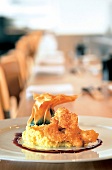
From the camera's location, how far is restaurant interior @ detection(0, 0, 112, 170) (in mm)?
923

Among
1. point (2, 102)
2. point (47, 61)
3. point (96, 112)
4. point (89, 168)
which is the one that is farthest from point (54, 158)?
point (47, 61)

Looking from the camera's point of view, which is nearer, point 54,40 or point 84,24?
point 54,40

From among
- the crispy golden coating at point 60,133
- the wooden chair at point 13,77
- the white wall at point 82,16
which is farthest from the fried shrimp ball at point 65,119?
the white wall at point 82,16

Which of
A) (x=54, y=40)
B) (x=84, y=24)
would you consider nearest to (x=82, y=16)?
(x=84, y=24)

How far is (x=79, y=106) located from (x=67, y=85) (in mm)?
327

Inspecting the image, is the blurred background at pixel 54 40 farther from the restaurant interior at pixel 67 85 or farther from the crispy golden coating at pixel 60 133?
the crispy golden coating at pixel 60 133

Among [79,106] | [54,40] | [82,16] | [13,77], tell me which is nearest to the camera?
[79,106]

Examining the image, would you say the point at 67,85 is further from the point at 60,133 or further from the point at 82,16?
the point at 82,16

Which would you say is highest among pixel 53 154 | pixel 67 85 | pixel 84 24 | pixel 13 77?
pixel 53 154

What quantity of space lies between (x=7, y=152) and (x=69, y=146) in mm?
136

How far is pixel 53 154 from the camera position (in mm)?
913

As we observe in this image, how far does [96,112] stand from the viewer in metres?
1.54

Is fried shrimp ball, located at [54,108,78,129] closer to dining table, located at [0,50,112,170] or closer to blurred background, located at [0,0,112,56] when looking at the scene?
dining table, located at [0,50,112,170]

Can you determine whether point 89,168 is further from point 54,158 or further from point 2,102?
point 2,102
